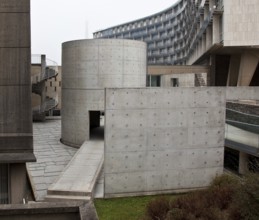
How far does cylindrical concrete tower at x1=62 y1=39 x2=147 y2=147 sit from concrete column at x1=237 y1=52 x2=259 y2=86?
17.1 metres

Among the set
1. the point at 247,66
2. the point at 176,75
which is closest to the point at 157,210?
the point at 176,75

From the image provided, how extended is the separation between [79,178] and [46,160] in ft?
16.8

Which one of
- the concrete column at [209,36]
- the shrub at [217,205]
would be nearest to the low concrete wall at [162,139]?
the shrub at [217,205]

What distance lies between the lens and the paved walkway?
47.5 ft

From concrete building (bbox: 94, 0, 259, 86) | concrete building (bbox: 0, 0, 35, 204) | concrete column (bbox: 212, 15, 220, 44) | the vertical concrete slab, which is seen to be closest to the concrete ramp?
concrete building (bbox: 0, 0, 35, 204)

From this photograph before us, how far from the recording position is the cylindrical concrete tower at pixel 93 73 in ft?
69.4

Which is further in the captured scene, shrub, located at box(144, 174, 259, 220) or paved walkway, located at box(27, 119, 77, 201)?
paved walkway, located at box(27, 119, 77, 201)

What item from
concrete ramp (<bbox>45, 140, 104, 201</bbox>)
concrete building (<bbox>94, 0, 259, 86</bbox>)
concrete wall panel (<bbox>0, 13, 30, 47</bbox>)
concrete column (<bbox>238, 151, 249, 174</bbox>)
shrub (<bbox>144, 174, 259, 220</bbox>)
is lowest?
concrete column (<bbox>238, 151, 249, 174</bbox>)

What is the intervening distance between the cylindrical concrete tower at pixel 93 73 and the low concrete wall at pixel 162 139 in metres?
8.12

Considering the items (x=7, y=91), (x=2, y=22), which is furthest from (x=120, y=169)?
(x=2, y=22)

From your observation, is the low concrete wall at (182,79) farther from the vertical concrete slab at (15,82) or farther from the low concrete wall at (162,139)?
the vertical concrete slab at (15,82)

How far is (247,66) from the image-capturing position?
36.3m

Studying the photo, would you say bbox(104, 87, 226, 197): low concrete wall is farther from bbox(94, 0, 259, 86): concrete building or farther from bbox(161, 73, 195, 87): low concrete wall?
bbox(161, 73, 195, 87): low concrete wall

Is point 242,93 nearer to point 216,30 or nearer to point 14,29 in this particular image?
point 216,30
